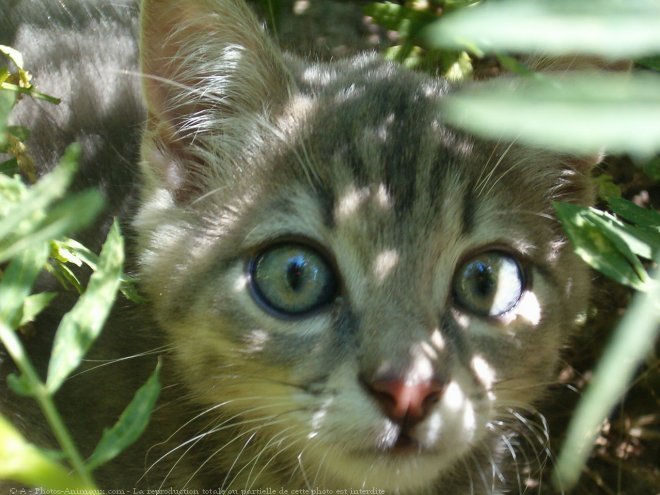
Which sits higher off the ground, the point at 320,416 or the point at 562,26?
the point at 562,26

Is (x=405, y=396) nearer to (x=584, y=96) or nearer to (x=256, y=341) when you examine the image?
(x=256, y=341)

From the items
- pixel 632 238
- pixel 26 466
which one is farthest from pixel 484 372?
pixel 26 466

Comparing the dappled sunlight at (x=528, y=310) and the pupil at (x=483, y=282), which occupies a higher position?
the pupil at (x=483, y=282)

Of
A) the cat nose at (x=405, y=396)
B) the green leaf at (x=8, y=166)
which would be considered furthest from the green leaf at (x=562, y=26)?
the green leaf at (x=8, y=166)

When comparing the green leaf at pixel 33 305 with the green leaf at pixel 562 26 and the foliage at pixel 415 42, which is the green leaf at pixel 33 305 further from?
the foliage at pixel 415 42

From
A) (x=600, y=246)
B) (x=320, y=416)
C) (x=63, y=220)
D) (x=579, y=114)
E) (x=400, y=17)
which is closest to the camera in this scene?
(x=579, y=114)

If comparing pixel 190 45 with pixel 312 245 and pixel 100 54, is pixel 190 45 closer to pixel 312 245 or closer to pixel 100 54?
pixel 312 245
